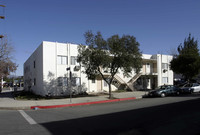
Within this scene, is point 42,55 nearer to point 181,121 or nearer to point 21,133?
point 21,133

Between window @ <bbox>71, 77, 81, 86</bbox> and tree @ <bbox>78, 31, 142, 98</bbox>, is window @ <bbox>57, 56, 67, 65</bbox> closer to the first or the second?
window @ <bbox>71, 77, 81, 86</bbox>

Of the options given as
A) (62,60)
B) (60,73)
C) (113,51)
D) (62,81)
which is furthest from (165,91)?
(62,60)

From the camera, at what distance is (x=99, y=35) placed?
19188 mm

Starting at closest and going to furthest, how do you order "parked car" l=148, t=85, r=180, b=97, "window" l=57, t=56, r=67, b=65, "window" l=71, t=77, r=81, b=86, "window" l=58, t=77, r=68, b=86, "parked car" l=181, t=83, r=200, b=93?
1. "parked car" l=148, t=85, r=180, b=97
2. "parked car" l=181, t=83, r=200, b=93
3. "window" l=58, t=77, r=68, b=86
4. "window" l=57, t=56, r=67, b=65
5. "window" l=71, t=77, r=81, b=86

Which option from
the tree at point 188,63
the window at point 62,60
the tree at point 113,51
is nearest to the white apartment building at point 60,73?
the window at point 62,60

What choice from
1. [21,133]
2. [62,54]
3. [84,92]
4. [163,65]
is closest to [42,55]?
[62,54]

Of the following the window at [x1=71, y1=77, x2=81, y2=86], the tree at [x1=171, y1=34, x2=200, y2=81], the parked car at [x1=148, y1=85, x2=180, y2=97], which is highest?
the tree at [x1=171, y1=34, x2=200, y2=81]

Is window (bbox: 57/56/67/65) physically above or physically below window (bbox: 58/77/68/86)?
above

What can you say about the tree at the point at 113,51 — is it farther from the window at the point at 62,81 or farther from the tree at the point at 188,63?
the tree at the point at 188,63

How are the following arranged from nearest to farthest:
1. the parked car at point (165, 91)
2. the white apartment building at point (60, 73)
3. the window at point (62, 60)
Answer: the parked car at point (165, 91) < the white apartment building at point (60, 73) < the window at point (62, 60)

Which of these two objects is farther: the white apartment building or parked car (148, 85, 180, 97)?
the white apartment building

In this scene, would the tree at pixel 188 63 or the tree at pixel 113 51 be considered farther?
the tree at pixel 188 63

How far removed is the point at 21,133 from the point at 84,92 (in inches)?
733

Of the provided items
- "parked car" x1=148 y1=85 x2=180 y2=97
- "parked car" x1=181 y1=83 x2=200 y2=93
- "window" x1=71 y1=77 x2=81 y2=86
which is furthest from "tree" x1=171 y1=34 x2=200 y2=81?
"window" x1=71 y1=77 x2=81 y2=86
